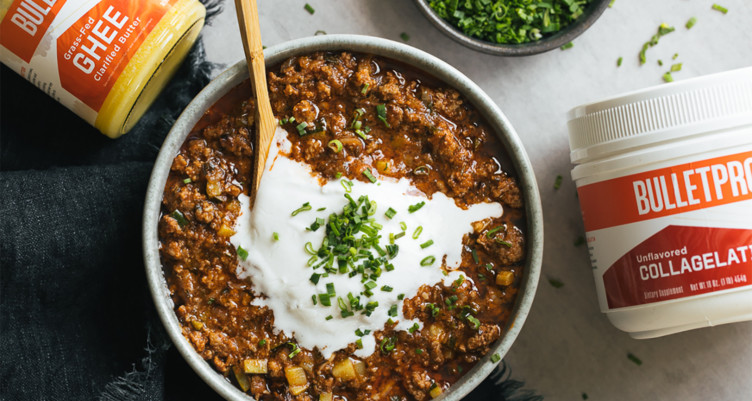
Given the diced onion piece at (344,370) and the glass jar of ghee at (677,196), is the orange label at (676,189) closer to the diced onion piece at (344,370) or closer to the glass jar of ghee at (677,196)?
the glass jar of ghee at (677,196)

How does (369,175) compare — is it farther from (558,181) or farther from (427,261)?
(558,181)

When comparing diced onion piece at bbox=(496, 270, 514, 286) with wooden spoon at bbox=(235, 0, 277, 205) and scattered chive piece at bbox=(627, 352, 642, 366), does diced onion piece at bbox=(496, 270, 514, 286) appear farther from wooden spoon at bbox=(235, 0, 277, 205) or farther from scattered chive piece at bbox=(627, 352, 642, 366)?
wooden spoon at bbox=(235, 0, 277, 205)

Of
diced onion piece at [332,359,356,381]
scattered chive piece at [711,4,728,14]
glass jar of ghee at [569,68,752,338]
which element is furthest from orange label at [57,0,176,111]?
scattered chive piece at [711,4,728,14]

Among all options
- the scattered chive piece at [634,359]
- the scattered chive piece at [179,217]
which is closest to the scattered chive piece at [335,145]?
the scattered chive piece at [179,217]

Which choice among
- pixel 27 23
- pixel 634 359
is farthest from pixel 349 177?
pixel 634 359

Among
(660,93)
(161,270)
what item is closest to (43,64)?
(161,270)
